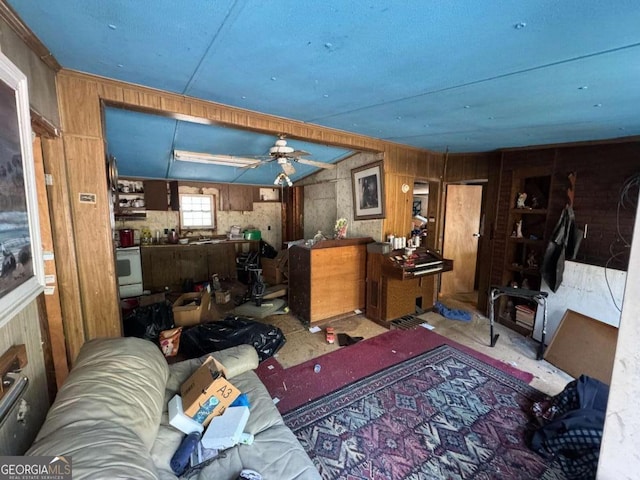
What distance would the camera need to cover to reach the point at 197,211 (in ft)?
18.2

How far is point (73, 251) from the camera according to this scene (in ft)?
6.09

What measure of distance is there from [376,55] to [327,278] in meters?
2.64

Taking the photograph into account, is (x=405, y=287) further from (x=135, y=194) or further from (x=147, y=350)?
(x=135, y=194)

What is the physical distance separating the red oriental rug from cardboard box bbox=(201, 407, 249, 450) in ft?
2.49

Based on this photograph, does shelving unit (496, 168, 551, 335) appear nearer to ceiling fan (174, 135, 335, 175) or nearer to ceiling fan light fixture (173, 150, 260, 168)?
ceiling fan (174, 135, 335, 175)

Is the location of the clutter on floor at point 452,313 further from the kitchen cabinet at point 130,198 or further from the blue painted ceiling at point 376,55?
the kitchen cabinet at point 130,198

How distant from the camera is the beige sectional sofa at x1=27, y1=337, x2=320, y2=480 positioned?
0.82 metres

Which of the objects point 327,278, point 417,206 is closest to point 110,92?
point 327,278

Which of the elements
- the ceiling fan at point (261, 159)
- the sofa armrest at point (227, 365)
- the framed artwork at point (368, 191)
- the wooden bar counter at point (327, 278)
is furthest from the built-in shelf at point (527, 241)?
the sofa armrest at point (227, 365)

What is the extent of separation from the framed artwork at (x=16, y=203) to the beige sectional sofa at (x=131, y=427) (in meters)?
0.38

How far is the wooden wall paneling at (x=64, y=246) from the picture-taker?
5.76 ft

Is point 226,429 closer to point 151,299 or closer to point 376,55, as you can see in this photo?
point 376,55

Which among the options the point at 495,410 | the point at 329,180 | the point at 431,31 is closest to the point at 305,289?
the point at 329,180
